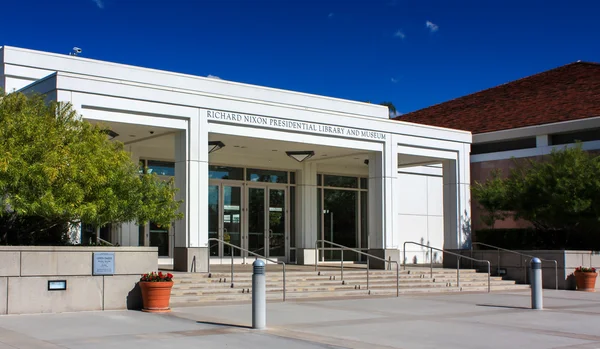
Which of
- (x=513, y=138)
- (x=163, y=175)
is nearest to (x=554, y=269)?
(x=513, y=138)

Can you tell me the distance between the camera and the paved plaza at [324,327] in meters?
10.1

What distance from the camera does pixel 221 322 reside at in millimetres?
12406

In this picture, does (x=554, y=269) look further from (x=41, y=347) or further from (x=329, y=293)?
(x=41, y=347)

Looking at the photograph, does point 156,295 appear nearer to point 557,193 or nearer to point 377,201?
point 377,201

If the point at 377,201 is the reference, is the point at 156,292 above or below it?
below

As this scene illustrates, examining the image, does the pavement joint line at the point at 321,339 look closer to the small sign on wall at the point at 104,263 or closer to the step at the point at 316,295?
the small sign on wall at the point at 104,263

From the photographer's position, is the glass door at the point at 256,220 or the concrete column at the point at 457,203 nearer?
the concrete column at the point at 457,203

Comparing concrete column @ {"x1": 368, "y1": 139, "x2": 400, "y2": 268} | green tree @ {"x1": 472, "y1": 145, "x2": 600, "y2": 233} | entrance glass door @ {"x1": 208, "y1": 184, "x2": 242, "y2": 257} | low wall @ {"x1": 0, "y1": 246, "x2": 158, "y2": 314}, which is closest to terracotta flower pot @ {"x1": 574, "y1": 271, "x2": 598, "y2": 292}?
green tree @ {"x1": 472, "y1": 145, "x2": 600, "y2": 233}

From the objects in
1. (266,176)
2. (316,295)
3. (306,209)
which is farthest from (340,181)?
(316,295)

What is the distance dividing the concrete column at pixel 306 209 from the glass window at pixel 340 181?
1239 millimetres

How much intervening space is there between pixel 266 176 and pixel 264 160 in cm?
80

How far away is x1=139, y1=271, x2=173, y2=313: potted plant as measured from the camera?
14109 mm

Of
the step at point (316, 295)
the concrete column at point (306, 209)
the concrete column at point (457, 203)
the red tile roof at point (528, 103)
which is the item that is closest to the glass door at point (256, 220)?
the concrete column at point (306, 209)

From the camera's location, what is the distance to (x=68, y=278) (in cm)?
1399
